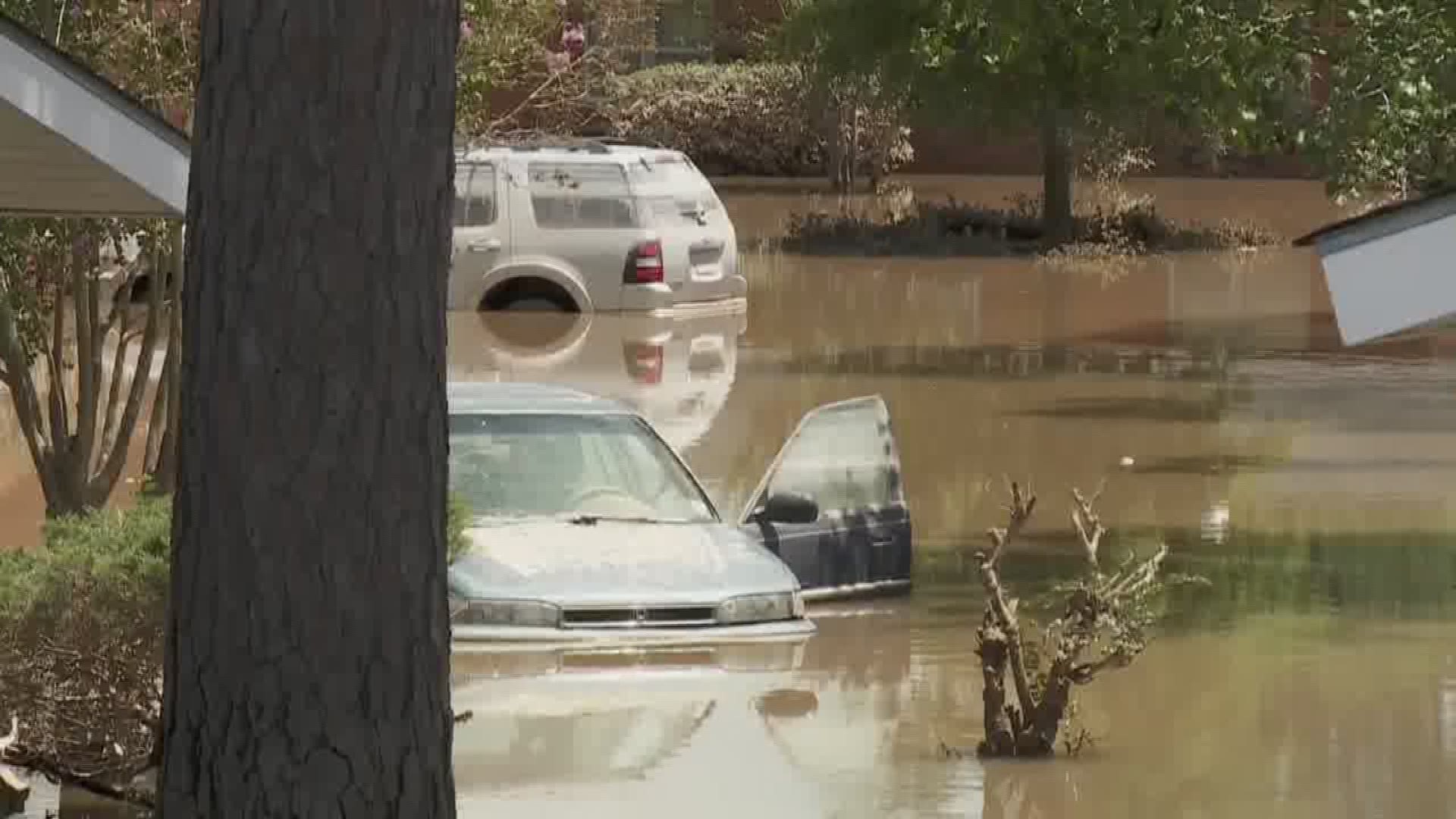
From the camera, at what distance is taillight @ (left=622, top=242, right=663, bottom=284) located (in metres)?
32.6

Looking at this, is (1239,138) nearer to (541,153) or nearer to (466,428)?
(466,428)

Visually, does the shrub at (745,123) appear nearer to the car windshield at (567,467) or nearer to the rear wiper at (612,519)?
the car windshield at (567,467)

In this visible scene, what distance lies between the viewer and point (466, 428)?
14773mm

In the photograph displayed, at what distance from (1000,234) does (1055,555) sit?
24.1m

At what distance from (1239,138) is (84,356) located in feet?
19.4

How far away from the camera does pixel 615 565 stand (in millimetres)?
13414

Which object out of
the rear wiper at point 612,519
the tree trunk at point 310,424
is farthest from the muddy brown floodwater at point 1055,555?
the tree trunk at point 310,424

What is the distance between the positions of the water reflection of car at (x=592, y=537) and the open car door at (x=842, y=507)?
131 millimetres

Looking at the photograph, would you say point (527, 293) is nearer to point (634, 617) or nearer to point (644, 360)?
point (644, 360)

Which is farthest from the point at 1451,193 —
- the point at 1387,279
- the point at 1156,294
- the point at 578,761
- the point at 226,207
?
the point at 1156,294

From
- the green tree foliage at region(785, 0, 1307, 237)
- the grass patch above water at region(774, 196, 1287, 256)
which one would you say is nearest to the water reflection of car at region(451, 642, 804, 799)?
the green tree foliage at region(785, 0, 1307, 237)

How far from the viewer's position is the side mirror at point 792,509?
14516 mm

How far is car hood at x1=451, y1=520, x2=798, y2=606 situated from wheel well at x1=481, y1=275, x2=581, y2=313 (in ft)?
61.2

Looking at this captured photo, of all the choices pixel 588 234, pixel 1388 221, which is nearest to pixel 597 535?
pixel 1388 221
